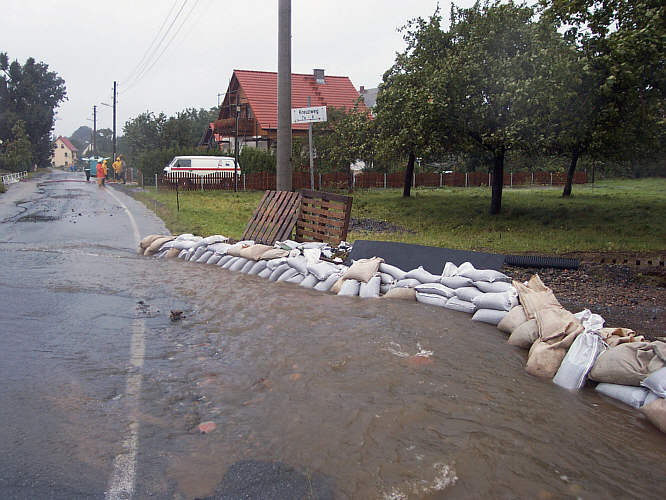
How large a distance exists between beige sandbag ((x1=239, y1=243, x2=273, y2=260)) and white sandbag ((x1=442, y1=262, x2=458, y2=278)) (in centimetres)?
290

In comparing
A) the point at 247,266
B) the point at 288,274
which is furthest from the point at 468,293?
the point at 247,266

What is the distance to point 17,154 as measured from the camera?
52.8 meters

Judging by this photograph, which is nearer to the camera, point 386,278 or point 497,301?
point 497,301

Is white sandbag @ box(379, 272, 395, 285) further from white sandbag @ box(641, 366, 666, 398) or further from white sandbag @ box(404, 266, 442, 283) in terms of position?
white sandbag @ box(641, 366, 666, 398)

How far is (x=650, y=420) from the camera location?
3748mm

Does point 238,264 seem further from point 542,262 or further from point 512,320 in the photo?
point 512,320

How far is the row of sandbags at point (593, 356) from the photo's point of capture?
Result: 3.97m

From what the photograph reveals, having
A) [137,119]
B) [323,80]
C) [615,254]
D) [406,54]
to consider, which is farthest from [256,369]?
[137,119]

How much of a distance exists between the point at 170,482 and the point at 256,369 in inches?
65.0

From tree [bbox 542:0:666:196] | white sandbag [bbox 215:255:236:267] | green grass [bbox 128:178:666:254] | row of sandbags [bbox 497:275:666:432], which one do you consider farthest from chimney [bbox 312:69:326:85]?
row of sandbags [bbox 497:275:666:432]

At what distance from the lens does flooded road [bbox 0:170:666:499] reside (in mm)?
2949

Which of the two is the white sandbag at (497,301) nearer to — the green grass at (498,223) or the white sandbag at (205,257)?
the green grass at (498,223)

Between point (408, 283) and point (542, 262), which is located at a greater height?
point (542, 262)

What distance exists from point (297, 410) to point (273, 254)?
4.98 m
